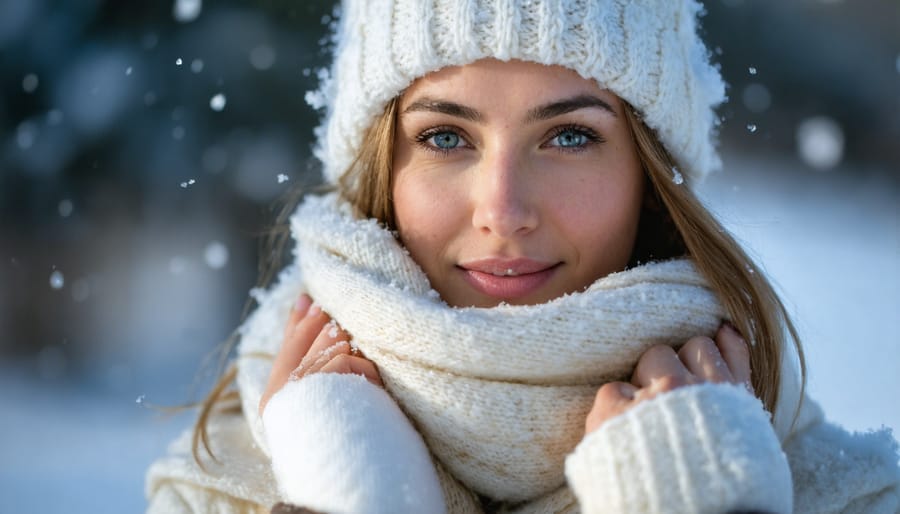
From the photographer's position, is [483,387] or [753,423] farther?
[483,387]

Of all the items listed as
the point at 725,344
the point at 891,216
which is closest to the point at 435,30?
the point at 725,344

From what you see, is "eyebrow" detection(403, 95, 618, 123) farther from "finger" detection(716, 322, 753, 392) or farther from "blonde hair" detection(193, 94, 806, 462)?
"finger" detection(716, 322, 753, 392)

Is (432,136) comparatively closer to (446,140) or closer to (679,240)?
(446,140)

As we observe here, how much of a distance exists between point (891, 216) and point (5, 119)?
4562mm

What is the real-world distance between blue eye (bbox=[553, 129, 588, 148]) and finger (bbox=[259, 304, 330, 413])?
23.8 inches

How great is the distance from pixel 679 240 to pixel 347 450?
0.94 metres

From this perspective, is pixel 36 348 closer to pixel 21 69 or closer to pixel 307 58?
pixel 21 69

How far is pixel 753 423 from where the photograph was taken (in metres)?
1.31

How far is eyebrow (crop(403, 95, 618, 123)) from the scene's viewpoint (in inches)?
65.6

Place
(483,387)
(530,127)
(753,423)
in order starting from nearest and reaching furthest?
1. (753,423)
2. (483,387)
3. (530,127)

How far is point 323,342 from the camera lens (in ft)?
5.82

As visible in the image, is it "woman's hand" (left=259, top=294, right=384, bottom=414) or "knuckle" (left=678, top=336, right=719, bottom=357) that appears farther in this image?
"woman's hand" (left=259, top=294, right=384, bottom=414)

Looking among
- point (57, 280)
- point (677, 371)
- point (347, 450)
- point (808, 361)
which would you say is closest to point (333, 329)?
point (347, 450)

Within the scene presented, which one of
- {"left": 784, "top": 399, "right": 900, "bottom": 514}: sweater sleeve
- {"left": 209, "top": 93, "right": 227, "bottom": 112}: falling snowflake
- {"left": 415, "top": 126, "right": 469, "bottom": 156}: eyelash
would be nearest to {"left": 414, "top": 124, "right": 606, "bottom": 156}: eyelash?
{"left": 415, "top": 126, "right": 469, "bottom": 156}: eyelash
